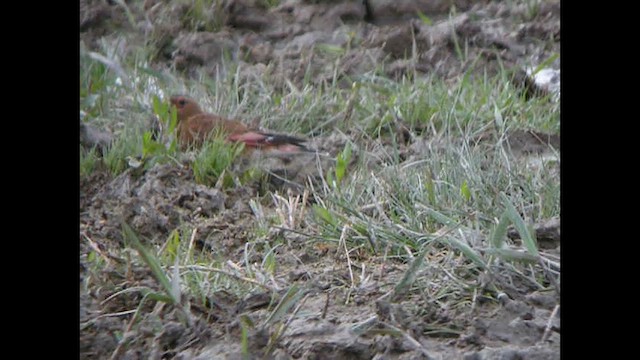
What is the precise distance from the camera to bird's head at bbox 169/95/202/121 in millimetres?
4250

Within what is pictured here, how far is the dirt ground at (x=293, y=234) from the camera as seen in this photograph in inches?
104

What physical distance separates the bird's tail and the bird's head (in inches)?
10.4

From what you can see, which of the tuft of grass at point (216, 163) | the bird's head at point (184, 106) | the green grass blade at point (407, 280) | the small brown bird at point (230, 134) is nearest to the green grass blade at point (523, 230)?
the green grass blade at point (407, 280)

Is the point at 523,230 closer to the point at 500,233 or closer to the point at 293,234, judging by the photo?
the point at 500,233

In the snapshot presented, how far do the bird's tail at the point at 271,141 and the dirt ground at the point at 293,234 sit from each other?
9cm

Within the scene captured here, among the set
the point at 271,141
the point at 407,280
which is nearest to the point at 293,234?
the point at 407,280

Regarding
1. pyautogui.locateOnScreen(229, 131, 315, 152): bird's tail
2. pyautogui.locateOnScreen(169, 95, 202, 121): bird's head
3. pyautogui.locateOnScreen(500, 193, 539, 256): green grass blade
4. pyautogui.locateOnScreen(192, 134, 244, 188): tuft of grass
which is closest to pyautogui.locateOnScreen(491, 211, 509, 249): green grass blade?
pyautogui.locateOnScreen(500, 193, 539, 256): green grass blade

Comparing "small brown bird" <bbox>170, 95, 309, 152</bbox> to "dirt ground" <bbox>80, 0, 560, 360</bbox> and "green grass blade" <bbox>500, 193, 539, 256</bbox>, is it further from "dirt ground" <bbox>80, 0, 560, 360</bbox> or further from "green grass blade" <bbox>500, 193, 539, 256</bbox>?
"green grass blade" <bbox>500, 193, 539, 256</bbox>

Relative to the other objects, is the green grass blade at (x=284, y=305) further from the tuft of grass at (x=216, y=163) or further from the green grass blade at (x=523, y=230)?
the tuft of grass at (x=216, y=163)

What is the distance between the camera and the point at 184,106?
431 centimetres
